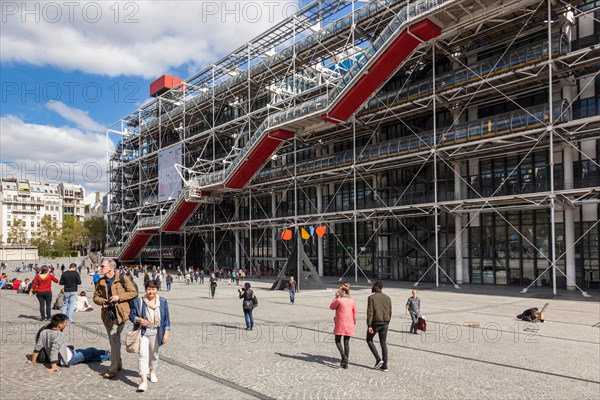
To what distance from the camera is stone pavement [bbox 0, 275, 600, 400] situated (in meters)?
6.56

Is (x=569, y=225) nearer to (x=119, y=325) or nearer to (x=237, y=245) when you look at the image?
(x=119, y=325)

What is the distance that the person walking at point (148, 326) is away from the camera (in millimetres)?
6383

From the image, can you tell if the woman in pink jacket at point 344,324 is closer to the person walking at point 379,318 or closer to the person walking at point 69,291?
the person walking at point 379,318

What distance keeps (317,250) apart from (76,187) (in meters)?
123

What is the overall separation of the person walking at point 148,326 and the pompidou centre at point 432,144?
18278 millimetres

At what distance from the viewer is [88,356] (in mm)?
7879

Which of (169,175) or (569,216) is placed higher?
(169,175)

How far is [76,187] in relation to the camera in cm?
14025

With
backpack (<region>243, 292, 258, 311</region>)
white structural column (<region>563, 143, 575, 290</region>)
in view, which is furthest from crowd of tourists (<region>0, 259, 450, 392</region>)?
white structural column (<region>563, 143, 575, 290</region>)

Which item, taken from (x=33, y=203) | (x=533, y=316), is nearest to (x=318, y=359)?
(x=533, y=316)

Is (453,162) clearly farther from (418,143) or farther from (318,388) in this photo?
(318,388)

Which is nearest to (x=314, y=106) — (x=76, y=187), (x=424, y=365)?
(x=424, y=365)

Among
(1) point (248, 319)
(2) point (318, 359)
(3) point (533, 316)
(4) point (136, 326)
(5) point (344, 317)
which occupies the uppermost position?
(4) point (136, 326)

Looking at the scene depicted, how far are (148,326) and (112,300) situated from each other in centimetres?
63
